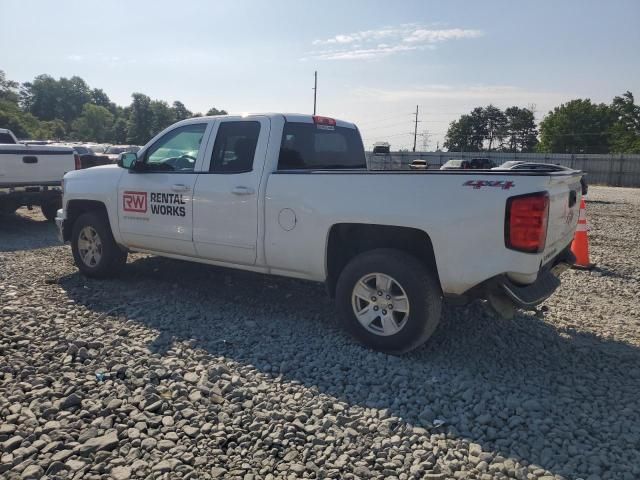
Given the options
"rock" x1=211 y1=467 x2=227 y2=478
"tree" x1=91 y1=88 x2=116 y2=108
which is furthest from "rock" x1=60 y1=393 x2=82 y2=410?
"tree" x1=91 y1=88 x2=116 y2=108

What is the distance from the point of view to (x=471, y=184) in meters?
3.64

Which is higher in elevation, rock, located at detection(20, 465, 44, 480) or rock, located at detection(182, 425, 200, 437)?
rock, located at detection(182, 425, 200, 437)

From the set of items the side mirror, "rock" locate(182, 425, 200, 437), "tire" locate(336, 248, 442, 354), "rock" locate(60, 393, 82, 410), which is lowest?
"rock" locate(182, 425, 200, 437)

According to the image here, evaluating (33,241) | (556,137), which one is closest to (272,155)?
(33,241)

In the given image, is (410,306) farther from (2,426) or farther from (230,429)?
(2,426)

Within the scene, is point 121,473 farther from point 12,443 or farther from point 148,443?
point 12,443

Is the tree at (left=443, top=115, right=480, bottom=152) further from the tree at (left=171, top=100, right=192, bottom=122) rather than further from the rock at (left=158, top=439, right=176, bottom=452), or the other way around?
the rock at (left=158, top=439, right=176, bottom=452)

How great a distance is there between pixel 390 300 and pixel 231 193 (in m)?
1.88

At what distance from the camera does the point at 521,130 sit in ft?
305

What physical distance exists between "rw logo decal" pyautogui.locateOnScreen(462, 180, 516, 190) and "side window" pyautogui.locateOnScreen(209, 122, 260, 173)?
216 cm

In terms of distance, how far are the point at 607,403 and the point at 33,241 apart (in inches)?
354

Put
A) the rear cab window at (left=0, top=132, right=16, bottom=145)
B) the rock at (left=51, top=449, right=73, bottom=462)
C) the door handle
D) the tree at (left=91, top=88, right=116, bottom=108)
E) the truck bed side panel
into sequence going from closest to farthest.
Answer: the rock at (left=51, top=449, right=73, bottom=462) < the truck bed side panel < the door handle < the rear cab window at (left=0, top=132, right=16, bottom=145) < the tree at (left=91, top=88, right=116, bottom=108)

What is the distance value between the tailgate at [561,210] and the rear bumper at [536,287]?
151mm

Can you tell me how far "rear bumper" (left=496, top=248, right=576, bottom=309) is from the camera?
3729 mm
